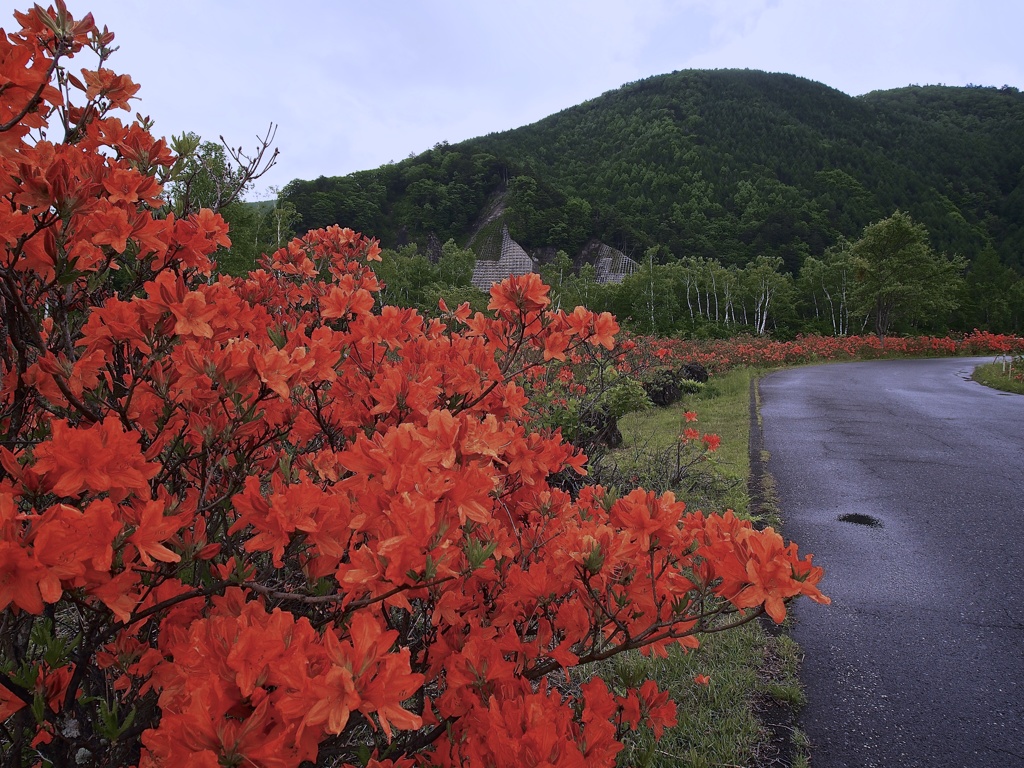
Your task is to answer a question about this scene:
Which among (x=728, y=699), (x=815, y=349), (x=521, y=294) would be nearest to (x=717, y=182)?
(x=815, y=349)

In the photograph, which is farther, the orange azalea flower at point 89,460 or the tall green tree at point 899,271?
the tall green tree at point 899,271

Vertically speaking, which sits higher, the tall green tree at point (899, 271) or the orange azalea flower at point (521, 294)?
the tall green tree at point (899, 271)

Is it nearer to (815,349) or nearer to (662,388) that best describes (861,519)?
(662,388)

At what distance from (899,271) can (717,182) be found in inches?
2016

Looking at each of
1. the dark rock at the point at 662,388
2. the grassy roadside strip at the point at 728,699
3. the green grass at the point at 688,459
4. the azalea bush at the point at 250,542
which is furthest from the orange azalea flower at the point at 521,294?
the dark rock at the point at 662,388

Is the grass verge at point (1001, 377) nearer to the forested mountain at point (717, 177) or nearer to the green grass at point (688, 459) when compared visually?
the green grass at point (688, 459)

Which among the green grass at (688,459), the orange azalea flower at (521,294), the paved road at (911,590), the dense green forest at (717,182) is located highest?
the dense green forest at (717,182)

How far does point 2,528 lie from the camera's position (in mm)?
729

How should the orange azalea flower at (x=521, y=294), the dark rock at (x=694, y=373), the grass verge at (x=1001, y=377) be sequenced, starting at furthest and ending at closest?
the dark rock at (x=694, y=373) < the grass verge at (x=1001, y=377) < the orange azalea flower at (x=521, y=294)

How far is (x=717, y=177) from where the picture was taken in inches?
2795

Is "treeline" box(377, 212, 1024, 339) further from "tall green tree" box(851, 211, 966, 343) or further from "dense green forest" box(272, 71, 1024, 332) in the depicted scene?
"dense green forest" box(272, 71, 1024, 332)

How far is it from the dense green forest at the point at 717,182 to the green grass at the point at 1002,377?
23565mm

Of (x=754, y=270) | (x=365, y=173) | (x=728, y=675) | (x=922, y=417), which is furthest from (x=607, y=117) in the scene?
(x=728, y=675)

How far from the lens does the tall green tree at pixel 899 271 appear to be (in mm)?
24219
